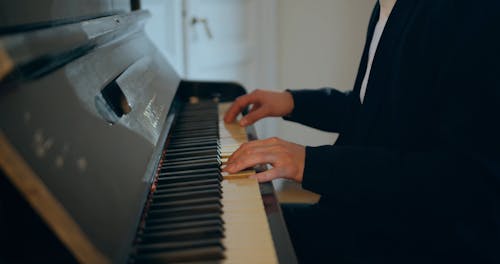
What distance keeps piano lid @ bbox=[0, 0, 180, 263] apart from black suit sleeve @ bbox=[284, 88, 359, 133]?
1.61 feet

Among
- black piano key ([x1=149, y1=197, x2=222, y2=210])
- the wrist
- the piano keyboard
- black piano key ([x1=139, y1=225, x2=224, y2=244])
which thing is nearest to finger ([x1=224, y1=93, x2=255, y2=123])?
the wrist

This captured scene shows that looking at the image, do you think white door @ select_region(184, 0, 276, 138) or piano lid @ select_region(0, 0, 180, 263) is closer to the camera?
piano lid @ select_region(0, 0, 180, 263)

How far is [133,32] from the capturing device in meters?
1.29

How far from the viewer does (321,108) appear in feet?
4.66

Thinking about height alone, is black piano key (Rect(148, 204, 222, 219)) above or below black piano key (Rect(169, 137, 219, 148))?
above

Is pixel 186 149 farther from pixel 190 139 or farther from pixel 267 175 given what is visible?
pixel 267 175

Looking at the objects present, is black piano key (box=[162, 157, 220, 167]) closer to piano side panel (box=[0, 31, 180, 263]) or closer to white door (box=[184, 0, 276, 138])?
piano side panel (box=[0, 31, 180, 263])

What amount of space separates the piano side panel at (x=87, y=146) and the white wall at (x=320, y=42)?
207 cm

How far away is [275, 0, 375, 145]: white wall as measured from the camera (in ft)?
9.51

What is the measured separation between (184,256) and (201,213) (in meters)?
0.14

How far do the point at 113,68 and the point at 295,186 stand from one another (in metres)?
2.19

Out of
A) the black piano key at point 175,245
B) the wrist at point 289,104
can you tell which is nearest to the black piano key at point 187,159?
the black piano key at point 175,245

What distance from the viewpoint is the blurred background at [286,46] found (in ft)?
9.28

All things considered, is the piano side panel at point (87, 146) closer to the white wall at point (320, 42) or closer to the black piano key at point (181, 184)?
the black piano key at point (181, 184)
